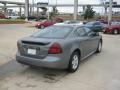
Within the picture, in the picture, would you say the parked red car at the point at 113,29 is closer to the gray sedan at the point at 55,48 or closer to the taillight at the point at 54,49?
the gray sedan at the point at 55,48

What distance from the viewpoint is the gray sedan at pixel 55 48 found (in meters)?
5.61

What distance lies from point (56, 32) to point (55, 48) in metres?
1.20

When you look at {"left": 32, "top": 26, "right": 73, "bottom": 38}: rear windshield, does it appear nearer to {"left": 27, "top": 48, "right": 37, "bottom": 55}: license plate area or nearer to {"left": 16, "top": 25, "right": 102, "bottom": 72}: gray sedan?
{"left": 16, "top": 25, "right": 102, "bottom": 72}: gray sedan

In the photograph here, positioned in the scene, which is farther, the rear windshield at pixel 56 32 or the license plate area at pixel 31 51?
the rear windshield at pixel 56 32

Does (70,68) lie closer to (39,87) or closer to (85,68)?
(85,68)

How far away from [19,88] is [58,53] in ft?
4.51

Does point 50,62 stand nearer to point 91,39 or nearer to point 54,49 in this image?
point 54,49

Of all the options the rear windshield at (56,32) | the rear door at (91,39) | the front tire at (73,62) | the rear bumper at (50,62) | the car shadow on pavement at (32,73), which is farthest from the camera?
the rear door at (91,39)

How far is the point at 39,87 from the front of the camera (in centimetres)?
509

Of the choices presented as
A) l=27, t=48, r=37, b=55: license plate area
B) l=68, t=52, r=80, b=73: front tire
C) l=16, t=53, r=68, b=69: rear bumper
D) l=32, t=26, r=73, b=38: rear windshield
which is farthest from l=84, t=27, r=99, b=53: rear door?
l=27, t=48, r=37, b=55: license plate area

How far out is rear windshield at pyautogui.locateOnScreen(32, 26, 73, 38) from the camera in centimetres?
642

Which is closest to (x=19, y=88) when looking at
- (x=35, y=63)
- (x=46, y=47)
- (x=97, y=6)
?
(x=35, y=63)

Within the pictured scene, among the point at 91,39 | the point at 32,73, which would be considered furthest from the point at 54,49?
the point at 91,39

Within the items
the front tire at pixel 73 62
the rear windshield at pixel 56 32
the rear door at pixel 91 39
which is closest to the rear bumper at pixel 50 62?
the front tire at pixel 73 62
